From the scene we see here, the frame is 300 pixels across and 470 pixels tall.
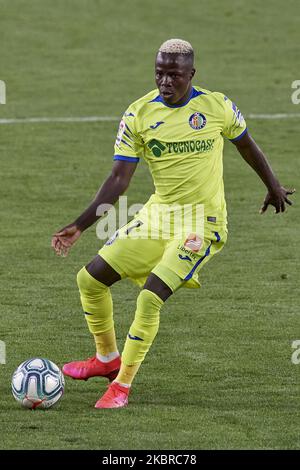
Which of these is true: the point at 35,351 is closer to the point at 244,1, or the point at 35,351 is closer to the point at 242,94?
the point at 242,94

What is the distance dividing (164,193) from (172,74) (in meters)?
0.95

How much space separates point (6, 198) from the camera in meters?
17.5

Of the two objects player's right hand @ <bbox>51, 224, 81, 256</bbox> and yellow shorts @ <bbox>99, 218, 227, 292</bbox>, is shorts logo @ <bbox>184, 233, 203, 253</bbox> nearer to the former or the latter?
yellow shorts @ <bbox>99, 218, 227, 292</bbox>

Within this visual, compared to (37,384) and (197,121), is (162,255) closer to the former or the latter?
(197,121)

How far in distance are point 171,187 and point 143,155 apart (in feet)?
1.09

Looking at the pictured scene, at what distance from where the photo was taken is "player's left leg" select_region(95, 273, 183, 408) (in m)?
9.46

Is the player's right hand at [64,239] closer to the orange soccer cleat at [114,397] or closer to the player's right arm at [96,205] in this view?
the player's right arm at [96,205]

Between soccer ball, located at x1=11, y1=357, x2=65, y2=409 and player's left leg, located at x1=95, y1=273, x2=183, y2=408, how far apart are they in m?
0.33

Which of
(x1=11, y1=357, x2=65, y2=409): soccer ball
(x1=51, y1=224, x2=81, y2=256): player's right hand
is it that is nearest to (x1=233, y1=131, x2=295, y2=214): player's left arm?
(x1=51, y1=224, x2=81, y2=256): player's right hand

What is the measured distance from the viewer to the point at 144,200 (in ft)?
56.7

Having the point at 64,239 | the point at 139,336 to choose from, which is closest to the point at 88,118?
the point at 139,336

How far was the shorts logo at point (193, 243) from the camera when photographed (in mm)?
9680
